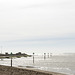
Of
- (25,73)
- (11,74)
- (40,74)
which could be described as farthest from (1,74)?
(40,74)

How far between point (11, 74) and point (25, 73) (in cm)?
216

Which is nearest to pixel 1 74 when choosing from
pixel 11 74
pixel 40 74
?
pixel 11 74

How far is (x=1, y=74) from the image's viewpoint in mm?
29625

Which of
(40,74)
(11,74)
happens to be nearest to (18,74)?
(11,74)

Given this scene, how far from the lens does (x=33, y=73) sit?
29.6 m

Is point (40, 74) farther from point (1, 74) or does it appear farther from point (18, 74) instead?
point (1, 74)

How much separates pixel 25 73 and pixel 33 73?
128cm

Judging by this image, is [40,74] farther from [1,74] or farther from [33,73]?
[1,74]

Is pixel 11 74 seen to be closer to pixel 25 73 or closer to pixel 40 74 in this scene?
pixel 25 73

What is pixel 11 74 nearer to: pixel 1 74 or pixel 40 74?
pixel 1 74

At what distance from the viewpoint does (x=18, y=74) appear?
29219mm

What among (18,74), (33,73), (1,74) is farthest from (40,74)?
(1,74)

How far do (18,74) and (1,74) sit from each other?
268cm

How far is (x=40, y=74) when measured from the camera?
1142 inches
